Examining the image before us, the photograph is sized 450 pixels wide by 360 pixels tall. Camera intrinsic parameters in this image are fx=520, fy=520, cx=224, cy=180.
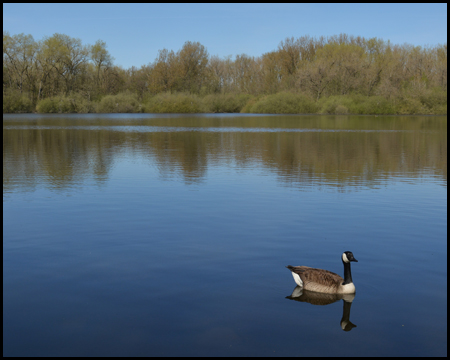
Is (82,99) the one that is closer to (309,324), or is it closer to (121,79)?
(121,79)

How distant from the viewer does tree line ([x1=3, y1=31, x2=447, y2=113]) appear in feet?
294

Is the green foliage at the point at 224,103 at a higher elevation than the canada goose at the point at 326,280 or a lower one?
higher

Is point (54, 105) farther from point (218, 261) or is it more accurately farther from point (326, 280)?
point (326, 280)

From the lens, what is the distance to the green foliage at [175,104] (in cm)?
9894

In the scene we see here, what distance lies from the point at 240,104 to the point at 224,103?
344 centimetres

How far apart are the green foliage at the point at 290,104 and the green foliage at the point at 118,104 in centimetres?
2600

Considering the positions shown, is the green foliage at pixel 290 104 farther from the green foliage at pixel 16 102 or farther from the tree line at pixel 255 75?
the green foliage at pixel 16 102

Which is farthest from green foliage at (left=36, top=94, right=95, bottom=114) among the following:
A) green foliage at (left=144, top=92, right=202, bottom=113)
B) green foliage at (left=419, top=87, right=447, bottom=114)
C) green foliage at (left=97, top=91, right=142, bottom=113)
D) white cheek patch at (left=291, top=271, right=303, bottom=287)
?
white cheek patch at (left=291, top=271, right=303, bottom=287)

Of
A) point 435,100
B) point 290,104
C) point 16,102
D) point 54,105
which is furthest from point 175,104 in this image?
point 435,100

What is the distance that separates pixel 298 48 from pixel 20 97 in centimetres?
5361

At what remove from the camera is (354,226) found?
1108cm

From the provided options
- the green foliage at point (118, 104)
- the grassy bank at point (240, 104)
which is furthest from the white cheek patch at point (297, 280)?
the green foliage at point (118, 104)

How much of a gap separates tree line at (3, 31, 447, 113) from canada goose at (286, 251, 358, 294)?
274ft

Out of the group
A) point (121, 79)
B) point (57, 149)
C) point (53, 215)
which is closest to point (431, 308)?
point (53, 215)
